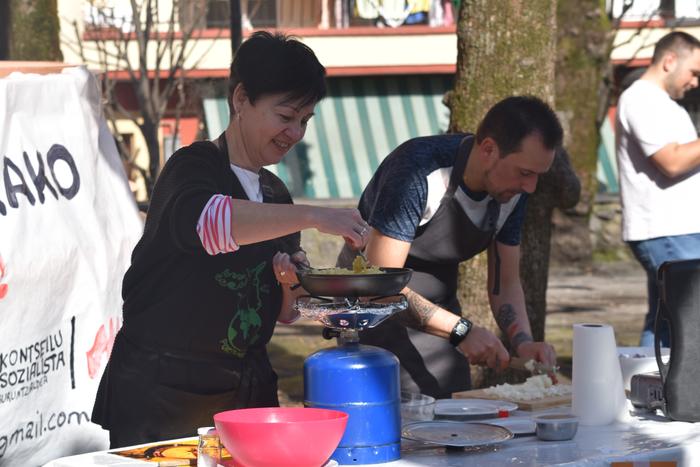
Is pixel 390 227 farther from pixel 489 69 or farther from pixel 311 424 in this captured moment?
pixel 489 69

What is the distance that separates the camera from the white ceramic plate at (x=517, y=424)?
3.63 meters

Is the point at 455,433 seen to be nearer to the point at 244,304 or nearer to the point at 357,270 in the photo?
the point at 357,270

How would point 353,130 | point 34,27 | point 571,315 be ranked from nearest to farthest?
point 34,27 → point 571,315 → point 353,130

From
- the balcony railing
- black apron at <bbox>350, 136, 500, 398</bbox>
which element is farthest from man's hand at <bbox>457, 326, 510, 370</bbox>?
the balcony railing

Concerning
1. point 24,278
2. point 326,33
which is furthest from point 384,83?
point 24,278

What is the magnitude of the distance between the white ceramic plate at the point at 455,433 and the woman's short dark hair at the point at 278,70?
3.26 feet

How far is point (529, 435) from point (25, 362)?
2064 millimetres

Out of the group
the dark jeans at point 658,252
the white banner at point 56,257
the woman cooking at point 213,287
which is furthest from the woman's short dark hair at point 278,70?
the dark jeans at point 658,252

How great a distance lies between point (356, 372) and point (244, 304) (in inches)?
23.2

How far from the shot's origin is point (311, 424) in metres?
2.95

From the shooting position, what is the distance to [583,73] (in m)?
14.7

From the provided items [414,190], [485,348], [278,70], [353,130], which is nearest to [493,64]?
[414,190]

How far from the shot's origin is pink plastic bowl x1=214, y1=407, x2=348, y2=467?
2941 mm

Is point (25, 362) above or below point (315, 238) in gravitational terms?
above
